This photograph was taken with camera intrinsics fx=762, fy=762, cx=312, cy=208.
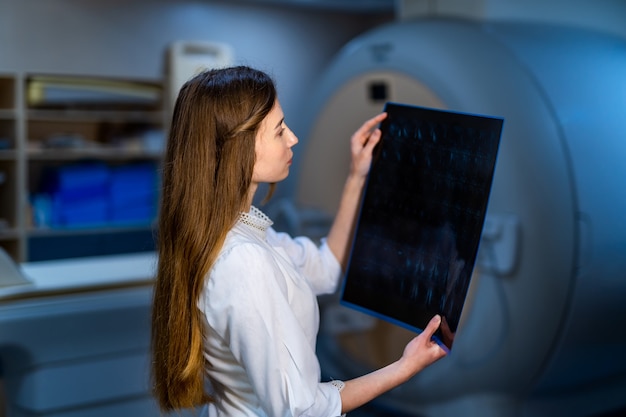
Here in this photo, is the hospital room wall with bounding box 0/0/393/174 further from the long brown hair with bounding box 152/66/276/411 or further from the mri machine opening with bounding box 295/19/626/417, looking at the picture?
the long brown hair with bounding box 152/66/276/411

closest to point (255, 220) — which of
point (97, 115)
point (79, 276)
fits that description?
point (79, 276)

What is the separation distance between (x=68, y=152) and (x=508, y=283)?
2.94 m

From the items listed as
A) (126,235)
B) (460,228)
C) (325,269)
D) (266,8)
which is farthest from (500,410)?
(266,8)

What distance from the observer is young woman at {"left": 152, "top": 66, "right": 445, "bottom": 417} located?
97 cm

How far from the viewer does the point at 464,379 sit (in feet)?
6.24

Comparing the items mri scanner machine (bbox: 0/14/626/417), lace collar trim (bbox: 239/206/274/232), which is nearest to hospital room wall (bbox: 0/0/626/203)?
mri scanner machine (bbox: 0/14/626/417)

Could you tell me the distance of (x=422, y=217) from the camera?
1170 millimetres

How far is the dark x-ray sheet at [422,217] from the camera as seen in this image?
1.07m

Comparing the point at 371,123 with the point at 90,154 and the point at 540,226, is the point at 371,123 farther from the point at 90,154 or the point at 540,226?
the point at 90,154

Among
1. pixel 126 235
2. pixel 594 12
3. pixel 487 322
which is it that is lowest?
pixel 126 235

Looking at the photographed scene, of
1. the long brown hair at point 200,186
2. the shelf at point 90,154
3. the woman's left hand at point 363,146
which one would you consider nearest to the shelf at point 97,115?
the shelf at point 90,154

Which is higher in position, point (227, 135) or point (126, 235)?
point (227, 135)

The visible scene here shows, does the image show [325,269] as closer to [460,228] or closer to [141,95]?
[460,228]

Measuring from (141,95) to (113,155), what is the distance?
1.24ft
